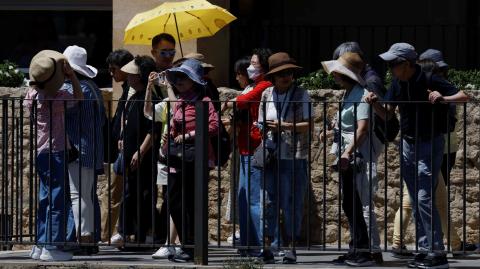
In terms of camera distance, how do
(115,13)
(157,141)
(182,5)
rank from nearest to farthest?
(157,141), (182,5), (115,13)

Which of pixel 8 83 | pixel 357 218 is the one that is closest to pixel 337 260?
pixel 357 218

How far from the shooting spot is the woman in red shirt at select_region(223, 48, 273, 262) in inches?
448

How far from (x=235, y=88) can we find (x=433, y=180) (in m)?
4.22

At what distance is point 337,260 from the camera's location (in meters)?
11.5

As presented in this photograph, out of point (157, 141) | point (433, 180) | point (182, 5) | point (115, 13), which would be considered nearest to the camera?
point (433, 180)

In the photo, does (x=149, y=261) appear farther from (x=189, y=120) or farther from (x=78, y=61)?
(x=78, y=61)

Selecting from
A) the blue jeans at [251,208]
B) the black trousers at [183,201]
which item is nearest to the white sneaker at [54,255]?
the black trousers at [183,201]

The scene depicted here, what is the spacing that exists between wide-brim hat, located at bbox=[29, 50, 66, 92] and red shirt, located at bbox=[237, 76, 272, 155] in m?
1.37

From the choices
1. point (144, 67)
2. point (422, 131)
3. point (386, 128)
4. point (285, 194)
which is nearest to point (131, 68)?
point (144, 67)

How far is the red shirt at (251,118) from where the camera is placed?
450 inches

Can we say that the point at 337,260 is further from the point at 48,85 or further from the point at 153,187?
the point at 48,85

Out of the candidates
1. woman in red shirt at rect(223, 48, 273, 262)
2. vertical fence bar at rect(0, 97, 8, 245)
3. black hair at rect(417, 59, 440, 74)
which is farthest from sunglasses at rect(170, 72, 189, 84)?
black hair at rect(417, 59, 440, 74)

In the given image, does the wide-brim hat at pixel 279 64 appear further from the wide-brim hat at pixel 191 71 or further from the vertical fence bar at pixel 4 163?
the vertical fence bar at pixel 4 163

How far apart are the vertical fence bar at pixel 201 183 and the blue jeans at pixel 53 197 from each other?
1.04 m
